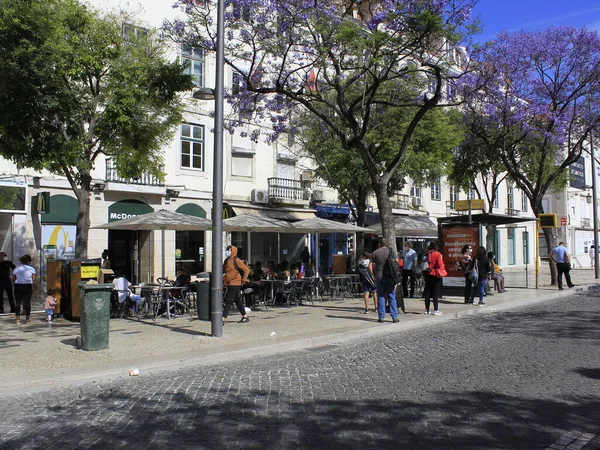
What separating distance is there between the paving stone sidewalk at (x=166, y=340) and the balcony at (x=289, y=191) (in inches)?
454

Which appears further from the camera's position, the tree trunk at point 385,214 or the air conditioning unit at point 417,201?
the air conditioning unit at point 417,201

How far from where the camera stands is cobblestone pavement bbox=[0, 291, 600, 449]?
16.2 ft

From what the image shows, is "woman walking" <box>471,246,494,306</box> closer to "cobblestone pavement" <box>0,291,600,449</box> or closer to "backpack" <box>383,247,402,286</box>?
"backpack" <box>383,247,402,286</box>

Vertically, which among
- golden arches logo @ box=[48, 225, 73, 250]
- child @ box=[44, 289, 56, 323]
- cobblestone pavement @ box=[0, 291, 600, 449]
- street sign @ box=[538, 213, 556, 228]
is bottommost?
cobblestone pavement @ box=[0, 291, 600, 449]

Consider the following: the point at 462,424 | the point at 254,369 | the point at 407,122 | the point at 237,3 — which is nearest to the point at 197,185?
the point at 407,122

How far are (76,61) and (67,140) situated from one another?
1.71 m

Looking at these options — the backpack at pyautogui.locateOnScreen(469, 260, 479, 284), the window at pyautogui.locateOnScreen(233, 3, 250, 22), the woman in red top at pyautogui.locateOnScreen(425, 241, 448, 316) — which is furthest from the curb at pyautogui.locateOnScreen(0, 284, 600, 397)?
the window at pyautogui.locateOnScreen(233, 3, 250, 22)

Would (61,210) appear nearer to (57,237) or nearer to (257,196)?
(57,237)

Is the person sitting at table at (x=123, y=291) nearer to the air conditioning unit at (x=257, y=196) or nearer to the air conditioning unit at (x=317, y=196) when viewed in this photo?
the air conditioning unit at (x=257, y=196)

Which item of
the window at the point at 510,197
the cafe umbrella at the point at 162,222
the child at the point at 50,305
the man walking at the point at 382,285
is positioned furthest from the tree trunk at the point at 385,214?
the window at the point at 510,197

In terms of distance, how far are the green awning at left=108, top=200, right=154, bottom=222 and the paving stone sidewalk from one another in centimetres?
700

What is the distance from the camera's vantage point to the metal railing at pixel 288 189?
87.1 feet

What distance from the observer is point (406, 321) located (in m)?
12.6

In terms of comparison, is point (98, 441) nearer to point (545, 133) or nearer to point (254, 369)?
point (254, 369)
